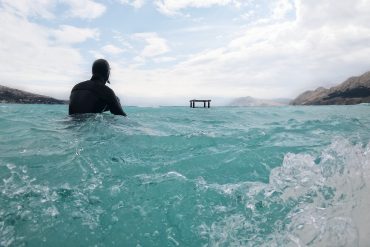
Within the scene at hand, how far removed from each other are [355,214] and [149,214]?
1.87 meters

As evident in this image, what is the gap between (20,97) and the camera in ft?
204

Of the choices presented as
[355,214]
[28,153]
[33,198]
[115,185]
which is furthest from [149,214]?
[28,153]

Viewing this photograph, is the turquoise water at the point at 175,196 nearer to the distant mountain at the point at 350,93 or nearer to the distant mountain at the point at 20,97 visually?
the distant mountain at the point at 20,97

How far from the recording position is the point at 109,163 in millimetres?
3643

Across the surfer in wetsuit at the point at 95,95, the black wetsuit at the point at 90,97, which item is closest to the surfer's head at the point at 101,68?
the surfer in wetsuit at the point at 95,95

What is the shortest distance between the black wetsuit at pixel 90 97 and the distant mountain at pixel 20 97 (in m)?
62.0

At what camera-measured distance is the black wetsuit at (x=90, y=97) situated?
6664 mm

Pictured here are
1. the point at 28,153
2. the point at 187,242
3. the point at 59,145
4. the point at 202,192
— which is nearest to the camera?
the point at 187,242

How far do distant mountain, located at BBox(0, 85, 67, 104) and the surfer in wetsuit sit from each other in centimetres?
6198

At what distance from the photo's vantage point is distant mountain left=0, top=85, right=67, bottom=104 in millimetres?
59856

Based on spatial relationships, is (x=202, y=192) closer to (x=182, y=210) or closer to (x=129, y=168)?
(x=182, y=210)

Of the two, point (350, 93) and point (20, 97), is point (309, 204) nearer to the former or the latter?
point (20, 97)

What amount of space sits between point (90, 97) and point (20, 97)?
66.2 metres

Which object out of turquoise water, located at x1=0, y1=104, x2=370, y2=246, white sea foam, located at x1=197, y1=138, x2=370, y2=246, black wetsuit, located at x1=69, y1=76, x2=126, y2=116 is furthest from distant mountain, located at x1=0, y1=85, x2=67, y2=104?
white sea foam, located at x1=197, y1=138, x2=370, y2=246
